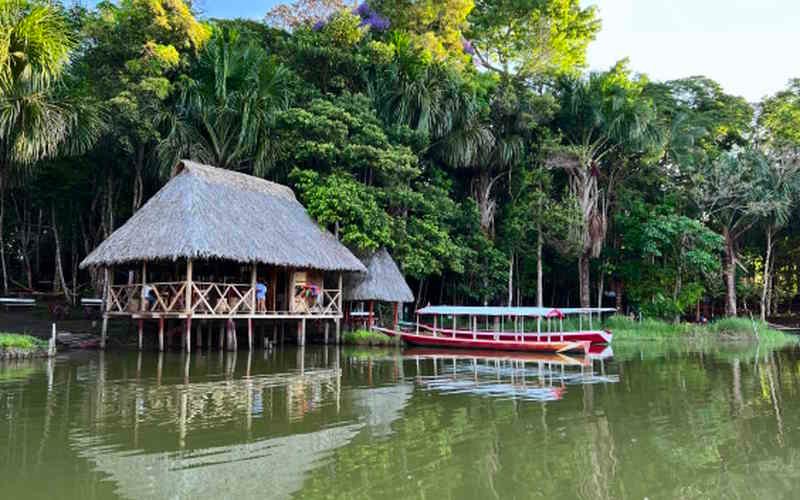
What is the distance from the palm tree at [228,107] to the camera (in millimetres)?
20734

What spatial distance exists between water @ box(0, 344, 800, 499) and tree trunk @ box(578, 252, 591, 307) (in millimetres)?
13153

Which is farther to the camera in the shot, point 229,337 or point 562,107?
point 562,107

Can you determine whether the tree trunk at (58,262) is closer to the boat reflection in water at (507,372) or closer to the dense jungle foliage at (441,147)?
the dense jungle foliage at (441,147)

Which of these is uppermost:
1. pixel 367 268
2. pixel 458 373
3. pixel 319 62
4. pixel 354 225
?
pixel 319 62

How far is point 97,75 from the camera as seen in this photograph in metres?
20.1

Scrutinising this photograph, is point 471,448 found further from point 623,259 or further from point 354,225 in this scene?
point 623,259

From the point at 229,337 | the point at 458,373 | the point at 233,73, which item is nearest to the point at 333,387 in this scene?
the point at 458,373

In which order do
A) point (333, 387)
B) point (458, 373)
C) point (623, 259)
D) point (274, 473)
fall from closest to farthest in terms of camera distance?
point (274, 473), point (333, 387), point (458, 373), point (623, 259)

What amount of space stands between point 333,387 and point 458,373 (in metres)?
3.33

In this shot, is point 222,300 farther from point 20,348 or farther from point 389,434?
point 389,434

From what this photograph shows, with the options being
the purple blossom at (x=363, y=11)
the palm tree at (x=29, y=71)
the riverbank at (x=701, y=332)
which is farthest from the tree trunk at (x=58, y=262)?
the riverbank at (x=701, y=332)

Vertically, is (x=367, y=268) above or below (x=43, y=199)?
below

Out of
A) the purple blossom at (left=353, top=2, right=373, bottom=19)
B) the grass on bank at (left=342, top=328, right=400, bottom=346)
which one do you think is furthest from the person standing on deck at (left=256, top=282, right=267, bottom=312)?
the purple blossom at (left=353, top=2, right=373, bottom=19)

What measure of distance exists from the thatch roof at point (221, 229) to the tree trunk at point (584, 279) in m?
11.0
